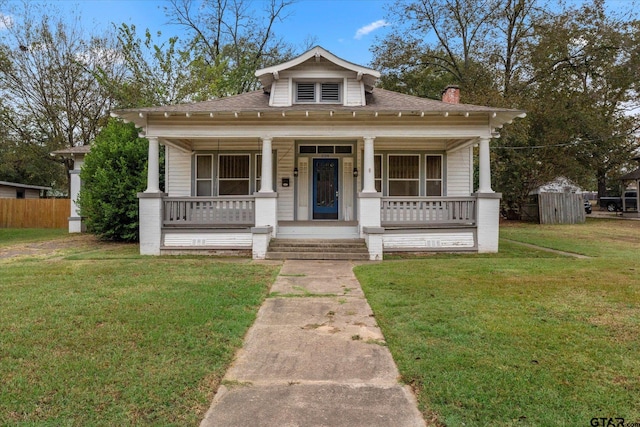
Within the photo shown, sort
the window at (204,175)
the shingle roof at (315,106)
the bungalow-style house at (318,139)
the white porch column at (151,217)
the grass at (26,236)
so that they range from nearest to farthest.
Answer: the shingle roof at (315,106) → the bungalow-style house at (318,139) → the white porch column at (151,217) → the window at (204,175) → the grass at (26,236)

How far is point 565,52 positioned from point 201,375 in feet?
89.5

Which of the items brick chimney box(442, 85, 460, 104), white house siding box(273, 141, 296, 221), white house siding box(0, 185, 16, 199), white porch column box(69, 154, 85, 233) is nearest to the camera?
white house siding box(273, 141, 296, 221)

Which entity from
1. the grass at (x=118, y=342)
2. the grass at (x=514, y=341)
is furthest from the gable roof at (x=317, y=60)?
the grass at (x=118, y=342)

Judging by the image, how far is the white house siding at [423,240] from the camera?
10.0m

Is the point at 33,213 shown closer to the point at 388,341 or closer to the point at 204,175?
the point at 204,175

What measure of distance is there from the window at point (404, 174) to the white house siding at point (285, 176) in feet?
10.4

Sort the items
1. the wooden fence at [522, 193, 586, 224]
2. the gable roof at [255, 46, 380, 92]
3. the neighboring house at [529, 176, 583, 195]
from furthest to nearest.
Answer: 1. the neighboring house at [529, 176, 583, 195]
2. the wooden fence at [522, 193, 586, 224]
3. the gable roof at [255, 46, 380, 92]

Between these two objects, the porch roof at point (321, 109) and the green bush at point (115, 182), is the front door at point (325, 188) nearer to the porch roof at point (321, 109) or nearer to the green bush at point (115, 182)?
the porch roof at point (321, 109)

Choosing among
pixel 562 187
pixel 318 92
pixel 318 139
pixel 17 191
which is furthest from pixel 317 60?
pixel 562 187

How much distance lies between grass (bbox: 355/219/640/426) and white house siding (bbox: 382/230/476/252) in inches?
112

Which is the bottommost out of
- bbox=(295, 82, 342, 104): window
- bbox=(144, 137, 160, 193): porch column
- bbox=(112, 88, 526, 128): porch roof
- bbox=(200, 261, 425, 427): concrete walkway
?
bbox=(200, 261, 425, 427): concrete walkway

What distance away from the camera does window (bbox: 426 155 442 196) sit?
12.1 m

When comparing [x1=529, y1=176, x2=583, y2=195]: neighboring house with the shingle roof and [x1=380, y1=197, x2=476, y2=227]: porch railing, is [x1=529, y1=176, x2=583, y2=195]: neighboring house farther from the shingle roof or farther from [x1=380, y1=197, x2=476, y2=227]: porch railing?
[x1=380, y1=197, x2=476, y2=227]: porch railing

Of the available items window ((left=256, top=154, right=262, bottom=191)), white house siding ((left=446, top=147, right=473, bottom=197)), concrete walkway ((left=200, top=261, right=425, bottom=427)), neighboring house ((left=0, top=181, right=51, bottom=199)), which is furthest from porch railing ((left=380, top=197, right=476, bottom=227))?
neighboring house ((left=0, top=181, right=51, bottom=199))
